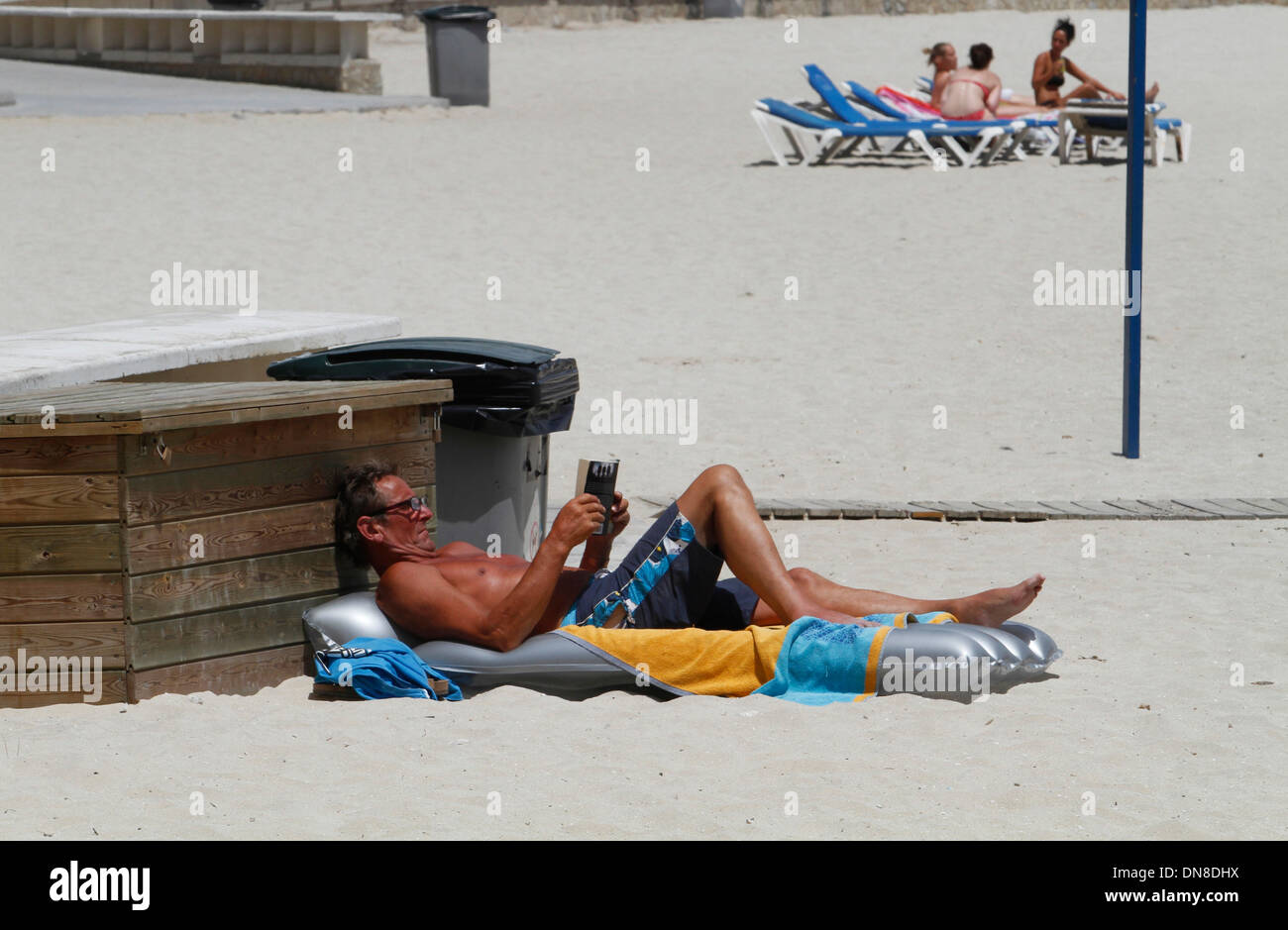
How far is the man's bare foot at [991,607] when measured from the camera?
16.4 feet

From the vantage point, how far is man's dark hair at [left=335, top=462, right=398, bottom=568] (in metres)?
4.98

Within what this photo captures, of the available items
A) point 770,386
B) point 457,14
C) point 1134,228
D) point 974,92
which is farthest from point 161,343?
point 457,14

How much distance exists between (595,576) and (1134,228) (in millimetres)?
5034

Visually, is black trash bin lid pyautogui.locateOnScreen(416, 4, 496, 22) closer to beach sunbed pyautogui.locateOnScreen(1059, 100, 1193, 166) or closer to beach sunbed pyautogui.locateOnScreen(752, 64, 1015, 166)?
beach sunbed pyautogui.locateOnScreen(752, 64, 1015, 166)

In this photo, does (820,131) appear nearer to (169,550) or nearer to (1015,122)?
(1015,122)

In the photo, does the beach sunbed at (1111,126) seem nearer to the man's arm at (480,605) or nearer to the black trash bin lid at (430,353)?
the black trash bin lid at (430,353)

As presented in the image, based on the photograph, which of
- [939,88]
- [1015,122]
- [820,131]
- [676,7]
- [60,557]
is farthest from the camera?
[676,7]

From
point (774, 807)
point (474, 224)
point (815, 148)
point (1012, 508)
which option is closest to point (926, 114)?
point (815, 148)

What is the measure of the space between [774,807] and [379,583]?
1.62 metres

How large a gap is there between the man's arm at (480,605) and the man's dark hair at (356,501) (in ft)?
0.51

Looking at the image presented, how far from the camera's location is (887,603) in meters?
5.24

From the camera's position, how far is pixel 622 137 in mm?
18188

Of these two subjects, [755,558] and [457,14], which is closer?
[755,558]
